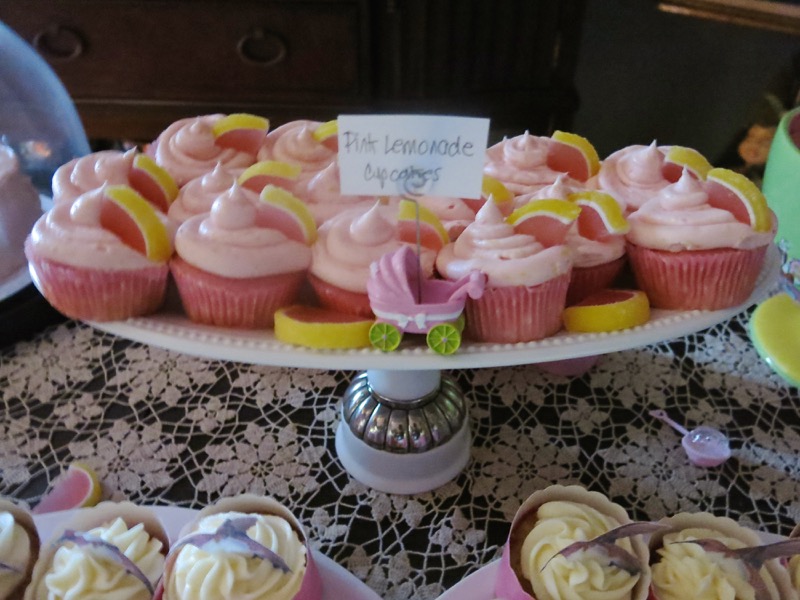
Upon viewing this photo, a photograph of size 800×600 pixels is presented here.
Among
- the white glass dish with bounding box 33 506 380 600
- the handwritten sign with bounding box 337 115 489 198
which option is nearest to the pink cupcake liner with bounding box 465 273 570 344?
the handwritten sign with bounding box 337 115 489 198

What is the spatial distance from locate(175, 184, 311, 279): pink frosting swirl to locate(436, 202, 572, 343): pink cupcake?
190 millimetres

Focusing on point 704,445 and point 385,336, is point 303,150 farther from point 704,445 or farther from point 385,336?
point 704,445

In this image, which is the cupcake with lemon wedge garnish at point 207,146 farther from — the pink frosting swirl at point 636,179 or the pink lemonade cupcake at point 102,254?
the pink frosting swirl at point 636,179

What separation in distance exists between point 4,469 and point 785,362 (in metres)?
1.21

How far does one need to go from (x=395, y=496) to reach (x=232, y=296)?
0.40m

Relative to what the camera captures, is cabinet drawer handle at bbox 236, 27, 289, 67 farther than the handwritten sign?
Yes

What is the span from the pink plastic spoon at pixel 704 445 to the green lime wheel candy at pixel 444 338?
50cm

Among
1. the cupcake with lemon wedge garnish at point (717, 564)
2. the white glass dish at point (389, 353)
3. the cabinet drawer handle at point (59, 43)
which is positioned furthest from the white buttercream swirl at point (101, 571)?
the cabinet drawer handle at point (59, 43)

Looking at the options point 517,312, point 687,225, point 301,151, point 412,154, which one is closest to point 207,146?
point 301,151

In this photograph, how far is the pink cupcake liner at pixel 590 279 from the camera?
869 millimetres

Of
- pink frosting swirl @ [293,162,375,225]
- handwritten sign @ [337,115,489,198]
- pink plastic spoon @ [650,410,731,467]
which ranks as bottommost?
pink plastic spoon @ [650,410,731,467]

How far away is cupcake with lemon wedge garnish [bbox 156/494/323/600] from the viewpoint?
26.9 inches

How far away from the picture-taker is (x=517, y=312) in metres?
0.78

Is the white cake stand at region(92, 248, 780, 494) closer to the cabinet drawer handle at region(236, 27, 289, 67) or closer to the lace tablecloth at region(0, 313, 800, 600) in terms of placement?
the lace tablecloth at region(0, 313, 800, 600)
